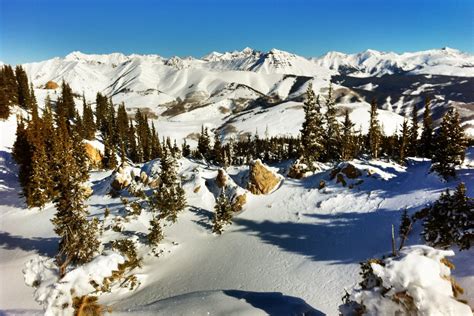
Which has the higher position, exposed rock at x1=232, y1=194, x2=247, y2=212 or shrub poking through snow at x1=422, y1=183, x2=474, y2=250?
shrub poking through snow at x1=422, y1=183, x2=474, y2=250

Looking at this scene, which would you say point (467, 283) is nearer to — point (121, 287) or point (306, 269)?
point (306, 269)

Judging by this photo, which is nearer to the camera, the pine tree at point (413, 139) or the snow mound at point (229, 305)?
the snow mound at point (229, 305)

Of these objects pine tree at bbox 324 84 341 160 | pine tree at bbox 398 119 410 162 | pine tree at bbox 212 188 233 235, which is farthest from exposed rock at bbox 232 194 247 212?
pine tree at bbox 398 119 410 162

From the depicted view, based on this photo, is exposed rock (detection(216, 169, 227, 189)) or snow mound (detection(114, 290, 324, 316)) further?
exposed rock (detection(216, 169, 227, 189))

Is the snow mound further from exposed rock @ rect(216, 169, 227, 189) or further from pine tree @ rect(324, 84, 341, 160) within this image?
pine tree @ rect(324, 84, 341, 160)

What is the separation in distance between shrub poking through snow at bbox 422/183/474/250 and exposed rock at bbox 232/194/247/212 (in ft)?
72.3

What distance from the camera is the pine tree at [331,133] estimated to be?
54.3 m

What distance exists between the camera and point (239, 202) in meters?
38.2

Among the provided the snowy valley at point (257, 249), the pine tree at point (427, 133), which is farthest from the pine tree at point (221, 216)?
the pine tree at point (427, 133)

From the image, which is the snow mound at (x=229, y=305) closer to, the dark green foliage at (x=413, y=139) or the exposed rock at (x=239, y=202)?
the exposed rock at (x=239, y=202)

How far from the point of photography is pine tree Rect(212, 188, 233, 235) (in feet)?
111

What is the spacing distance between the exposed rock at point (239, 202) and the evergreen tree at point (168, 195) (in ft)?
20.5

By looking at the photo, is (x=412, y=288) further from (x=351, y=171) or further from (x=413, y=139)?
(x=413, y=139)

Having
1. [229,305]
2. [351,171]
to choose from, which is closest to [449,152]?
[351,171]
